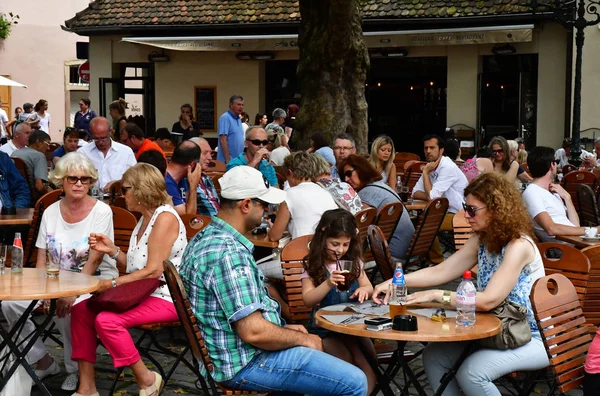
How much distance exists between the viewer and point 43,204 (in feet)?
25.4

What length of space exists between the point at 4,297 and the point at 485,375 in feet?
8.35

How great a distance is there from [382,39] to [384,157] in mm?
10592

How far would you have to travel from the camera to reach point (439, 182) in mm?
10695

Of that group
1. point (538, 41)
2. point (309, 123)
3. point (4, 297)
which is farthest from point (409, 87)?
point (4, 297)

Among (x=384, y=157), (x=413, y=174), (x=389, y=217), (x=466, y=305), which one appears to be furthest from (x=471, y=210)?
(x=413, y=174)

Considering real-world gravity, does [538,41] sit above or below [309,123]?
above

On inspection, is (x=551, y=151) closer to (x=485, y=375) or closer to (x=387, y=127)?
(x=485, y=375)

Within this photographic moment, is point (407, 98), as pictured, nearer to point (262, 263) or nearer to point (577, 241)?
point (577, 241)

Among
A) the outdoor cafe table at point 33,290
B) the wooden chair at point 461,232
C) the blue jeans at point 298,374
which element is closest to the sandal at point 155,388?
the outdoor cafe table at point 33,290

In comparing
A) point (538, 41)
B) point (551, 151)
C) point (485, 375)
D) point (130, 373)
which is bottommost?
point (130, 373)

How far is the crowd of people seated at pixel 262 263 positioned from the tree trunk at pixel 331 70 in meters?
5.66

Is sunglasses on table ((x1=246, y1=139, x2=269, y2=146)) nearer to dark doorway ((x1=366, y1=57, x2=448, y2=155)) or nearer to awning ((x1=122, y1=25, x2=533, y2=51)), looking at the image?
awning ((x1=122, y1=25, x2=533, y2=51))

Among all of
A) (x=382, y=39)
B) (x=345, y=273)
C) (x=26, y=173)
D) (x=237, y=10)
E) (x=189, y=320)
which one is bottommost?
(x=189, y=320)

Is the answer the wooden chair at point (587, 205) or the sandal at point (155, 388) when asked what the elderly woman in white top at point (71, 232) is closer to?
the sandal at point (155, 388)
